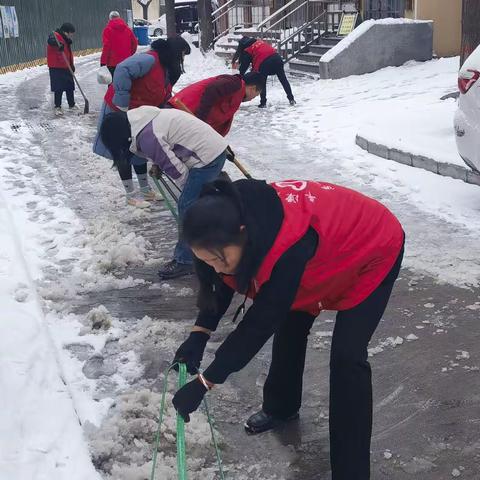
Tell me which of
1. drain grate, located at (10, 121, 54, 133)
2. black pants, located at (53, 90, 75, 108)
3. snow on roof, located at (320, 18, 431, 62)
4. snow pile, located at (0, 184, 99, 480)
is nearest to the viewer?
snow pile, located at (0, 184, 99, 480)

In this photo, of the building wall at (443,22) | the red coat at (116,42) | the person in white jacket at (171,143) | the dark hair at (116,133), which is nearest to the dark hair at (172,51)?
the person in white jacket at (171,143)

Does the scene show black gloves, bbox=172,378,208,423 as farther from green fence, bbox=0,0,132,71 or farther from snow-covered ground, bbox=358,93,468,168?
green fence, bbox=0,0,132,71

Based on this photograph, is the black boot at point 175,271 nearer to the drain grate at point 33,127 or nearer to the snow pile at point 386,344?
the snow pile at point 386,344

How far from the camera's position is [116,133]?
4.46 m

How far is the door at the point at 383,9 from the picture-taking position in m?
16.8

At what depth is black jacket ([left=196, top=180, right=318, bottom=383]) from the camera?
2064mm

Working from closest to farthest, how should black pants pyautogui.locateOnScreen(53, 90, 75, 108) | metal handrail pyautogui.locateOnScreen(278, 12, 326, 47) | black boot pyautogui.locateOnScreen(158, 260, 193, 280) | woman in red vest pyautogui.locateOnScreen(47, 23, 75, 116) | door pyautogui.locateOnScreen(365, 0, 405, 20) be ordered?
black boot pyautogui.locateOnScreen(158, 260, 193, 280), woman in red vest pyautogui.locateOnScreen(47, 23, 75, 116), black pants pyautogui.locateOnScreen(53, 90, 75, 108), door pyautogui.locateOnScreen(365, 0, 405, 20), metal handrail pyautogui.locateOnScreen(278, 12, 326, 47)

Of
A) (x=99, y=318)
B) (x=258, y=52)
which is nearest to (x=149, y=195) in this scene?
(x=99, y=318)

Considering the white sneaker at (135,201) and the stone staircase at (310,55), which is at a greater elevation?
the stone staircase at (310,55)

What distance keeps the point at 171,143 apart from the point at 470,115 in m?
2.65

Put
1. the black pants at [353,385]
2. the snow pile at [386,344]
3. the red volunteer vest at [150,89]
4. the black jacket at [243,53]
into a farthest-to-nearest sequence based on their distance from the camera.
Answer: the black jacket at [243,53] → the red volunteer vest at [150,89] → the snow pile at [386,344] → the black pants at [353,385]

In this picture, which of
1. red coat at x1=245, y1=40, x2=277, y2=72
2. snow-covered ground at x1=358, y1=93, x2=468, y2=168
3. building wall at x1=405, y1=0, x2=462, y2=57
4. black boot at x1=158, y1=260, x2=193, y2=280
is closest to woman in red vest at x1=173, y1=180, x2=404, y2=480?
black boot at x1=158, y1=260, x2=193, y2=280

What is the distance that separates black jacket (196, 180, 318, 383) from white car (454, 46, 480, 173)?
12.5 feet

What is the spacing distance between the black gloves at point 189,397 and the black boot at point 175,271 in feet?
8.92
